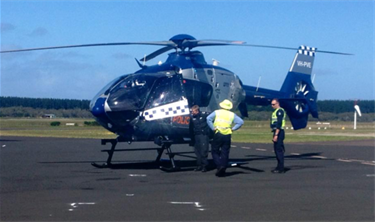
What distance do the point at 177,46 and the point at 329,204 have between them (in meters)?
8.42

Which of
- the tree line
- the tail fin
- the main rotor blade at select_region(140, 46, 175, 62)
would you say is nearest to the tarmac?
the main rotor blade at select_region(140, 46, 175, 62)

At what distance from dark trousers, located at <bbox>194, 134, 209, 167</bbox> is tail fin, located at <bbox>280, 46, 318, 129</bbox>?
21.9 ft

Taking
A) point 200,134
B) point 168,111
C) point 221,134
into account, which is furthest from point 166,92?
point 221,134

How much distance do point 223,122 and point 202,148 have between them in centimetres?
132

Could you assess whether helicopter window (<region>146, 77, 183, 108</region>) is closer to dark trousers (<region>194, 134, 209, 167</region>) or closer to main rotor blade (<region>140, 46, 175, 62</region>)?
dark trousers (<region>194, 134, 209, 167</region>)

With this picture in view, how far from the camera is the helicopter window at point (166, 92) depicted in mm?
15969

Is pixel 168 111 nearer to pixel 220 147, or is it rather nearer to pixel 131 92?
pixel 131 92

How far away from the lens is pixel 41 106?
146375 mm

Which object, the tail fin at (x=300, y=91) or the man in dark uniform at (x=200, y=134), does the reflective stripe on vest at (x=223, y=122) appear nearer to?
the man in dark uniform at (x=200, y=134)

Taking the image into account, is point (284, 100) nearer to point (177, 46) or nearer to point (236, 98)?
point (236, 98)

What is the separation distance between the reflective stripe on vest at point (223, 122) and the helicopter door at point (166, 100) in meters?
1.62

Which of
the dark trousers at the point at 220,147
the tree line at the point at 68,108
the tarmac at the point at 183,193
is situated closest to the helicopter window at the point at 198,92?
A: the tarmac at the point at 183,193

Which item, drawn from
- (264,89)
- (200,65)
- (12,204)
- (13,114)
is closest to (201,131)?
(200,65)

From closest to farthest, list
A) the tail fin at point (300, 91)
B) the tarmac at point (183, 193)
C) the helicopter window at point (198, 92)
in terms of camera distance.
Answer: the tarmac at point (183, 193)
the helicopter window at point (198, 92)
the tail fin at point (300, 91)
